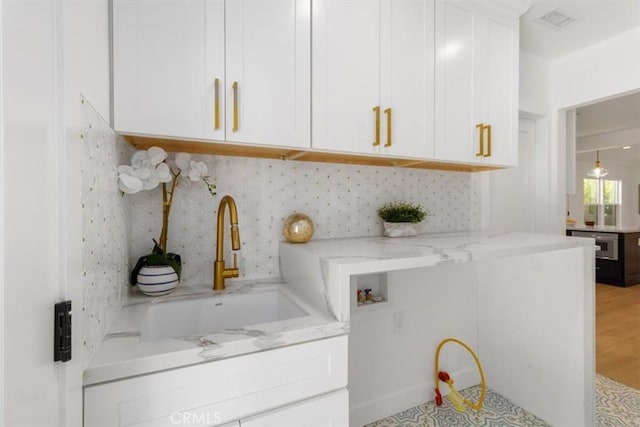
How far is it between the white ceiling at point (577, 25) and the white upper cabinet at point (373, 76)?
32.9 inches

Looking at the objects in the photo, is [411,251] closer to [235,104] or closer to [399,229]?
[399,229]

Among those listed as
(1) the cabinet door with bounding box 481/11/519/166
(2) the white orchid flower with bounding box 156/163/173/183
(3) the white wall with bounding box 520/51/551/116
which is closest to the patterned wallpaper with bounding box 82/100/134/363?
(2) the white orchid flower with bounding box 156/163/173/183

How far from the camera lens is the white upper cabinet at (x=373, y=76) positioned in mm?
1310

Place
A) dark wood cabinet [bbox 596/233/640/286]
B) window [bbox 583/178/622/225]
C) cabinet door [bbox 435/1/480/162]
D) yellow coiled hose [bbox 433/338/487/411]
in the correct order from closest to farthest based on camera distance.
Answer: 1. cabinet door [bbox 435/1/480/162]
2. yellow coiled hose [bbox 433/338/487/411]
3. dark wood cabinet [bbox 596/233/640/286]
4. window [bbox 583/178/622/225]

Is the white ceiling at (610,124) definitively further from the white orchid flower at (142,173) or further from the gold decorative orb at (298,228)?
the white orchid flower at (142,173)

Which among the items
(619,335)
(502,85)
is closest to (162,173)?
(502,85)

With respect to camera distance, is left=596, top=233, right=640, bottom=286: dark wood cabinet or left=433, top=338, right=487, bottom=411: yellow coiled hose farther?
left=596, top=233, right=640, bottom=286: dark wood cabinet

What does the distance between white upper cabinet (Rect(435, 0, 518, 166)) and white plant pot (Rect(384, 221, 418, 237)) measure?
420 millimetres

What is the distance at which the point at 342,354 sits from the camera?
1.01 meters

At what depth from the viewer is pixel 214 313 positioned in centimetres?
129

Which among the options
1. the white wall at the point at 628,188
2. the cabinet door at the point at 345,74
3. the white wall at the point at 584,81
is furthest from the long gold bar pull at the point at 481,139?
the white wall at the point at 628,188

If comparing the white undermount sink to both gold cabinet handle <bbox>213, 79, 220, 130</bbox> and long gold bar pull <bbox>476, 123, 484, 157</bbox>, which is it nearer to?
gold cabinet handle <bbox>213, 79, 220, 130</bbox>

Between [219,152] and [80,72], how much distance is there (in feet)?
2.38

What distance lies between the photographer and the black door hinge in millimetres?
591
